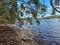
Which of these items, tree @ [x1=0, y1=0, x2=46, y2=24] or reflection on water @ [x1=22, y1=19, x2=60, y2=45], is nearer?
tree @ [x1=0, y1=0, x2=46, y2=24]

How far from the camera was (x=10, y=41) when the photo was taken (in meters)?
10.6

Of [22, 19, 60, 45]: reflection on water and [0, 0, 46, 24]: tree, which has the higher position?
[0, 0, 46, 24]: tree

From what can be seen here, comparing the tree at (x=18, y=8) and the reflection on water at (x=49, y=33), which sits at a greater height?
the tree at (x=18, y=8)

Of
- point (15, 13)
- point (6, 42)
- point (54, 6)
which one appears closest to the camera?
point (54, 6)

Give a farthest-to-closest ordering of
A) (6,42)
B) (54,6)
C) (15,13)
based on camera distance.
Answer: (6,42)
(15,13)
(54,6)

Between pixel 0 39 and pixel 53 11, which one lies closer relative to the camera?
pixel 53 11

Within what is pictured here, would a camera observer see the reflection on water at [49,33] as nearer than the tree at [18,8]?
No

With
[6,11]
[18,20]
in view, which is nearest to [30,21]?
[18,20]

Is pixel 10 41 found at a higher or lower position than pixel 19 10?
lower

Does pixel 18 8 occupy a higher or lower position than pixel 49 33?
higher

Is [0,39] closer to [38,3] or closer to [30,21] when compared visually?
[30,21]

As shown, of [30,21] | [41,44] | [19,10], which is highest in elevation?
[19,10]

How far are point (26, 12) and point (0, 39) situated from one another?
2.19 m

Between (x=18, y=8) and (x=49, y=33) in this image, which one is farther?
(x=49, y=33)
